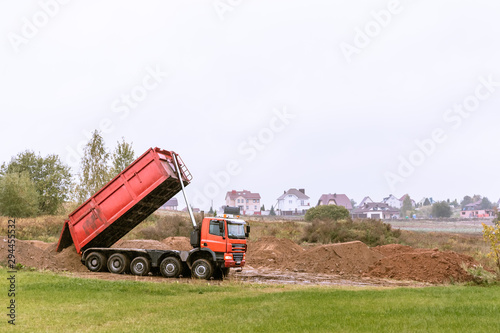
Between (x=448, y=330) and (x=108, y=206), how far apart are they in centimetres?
1492

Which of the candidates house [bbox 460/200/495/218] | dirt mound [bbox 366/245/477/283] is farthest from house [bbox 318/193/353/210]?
dirt mound [bbox 366/245/477/283]

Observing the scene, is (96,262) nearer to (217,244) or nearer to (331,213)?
(217,244)

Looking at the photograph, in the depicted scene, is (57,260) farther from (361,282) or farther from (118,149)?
(118,149)

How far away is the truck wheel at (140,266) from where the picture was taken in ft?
69.4

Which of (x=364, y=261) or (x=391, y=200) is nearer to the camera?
(x=364, y=261)

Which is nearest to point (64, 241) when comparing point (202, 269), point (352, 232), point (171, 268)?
point (171, 268)

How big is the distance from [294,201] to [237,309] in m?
111

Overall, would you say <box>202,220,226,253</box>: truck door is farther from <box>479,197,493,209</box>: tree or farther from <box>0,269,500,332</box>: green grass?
<box>479,197,493,209</box>: tree

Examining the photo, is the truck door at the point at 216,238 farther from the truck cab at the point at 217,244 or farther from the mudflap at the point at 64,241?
the mudflap at the point at 64,241

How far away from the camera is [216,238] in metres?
20.2

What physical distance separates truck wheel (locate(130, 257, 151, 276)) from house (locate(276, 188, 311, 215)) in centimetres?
10088

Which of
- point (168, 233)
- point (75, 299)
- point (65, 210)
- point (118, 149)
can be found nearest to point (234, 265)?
point (75, 299)

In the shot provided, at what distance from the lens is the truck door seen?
20.1m

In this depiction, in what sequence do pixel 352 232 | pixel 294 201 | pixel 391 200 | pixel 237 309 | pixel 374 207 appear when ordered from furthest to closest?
pixel 391 200 < pixel 374 207 < pixel 294 201 < pixel 352 232 < pixel 237 309
